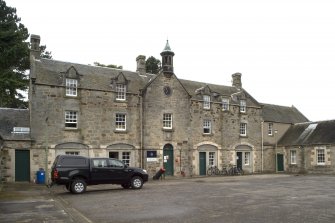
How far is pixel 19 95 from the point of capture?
45.2 metres

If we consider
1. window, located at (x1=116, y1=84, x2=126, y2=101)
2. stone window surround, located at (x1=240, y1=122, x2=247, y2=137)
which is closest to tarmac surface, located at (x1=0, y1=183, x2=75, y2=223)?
window, located at (x1=116, y1=84, x2=126, y2=101)

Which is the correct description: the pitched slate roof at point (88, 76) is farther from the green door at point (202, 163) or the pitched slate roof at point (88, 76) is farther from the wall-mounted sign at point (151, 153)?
the green door at point (202, 163)

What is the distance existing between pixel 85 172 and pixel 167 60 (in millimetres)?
A: 18046

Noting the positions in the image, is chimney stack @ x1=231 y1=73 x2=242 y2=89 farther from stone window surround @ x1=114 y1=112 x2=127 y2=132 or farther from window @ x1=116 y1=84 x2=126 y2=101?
stone window surround @ x1=114 y1=112 x2=127 y2=132

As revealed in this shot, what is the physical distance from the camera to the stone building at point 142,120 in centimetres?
2938

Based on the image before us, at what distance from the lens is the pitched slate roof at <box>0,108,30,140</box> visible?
27.8 m

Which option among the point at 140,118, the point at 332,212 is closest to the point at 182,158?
the point at 140,118

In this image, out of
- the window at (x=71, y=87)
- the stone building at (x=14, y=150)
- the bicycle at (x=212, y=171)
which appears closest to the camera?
the stone building at (x=14, y=150)

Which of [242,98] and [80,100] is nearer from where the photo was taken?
[80,100]

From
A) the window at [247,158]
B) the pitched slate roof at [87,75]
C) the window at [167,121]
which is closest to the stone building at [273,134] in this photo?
the window at [247,158]

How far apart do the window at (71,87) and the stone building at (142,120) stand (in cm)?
8

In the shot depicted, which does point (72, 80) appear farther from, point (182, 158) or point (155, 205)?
point (155, 205)

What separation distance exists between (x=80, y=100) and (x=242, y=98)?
60.8 feet

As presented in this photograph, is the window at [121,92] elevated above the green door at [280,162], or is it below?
above
